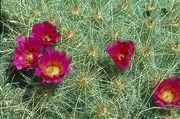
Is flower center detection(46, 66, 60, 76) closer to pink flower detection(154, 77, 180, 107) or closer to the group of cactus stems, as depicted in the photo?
the group of cactus stems

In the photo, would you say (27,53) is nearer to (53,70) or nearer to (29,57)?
(29,57)

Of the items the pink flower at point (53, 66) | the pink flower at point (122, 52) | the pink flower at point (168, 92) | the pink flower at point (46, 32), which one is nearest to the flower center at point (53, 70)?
the pink flower at point (53, 66)

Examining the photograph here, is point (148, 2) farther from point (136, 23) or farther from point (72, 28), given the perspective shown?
point (72, 28)

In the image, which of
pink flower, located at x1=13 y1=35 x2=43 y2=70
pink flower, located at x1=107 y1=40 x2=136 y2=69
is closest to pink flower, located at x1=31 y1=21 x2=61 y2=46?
pink flower, located at x1=13 y1=35 x2=43 y2=70

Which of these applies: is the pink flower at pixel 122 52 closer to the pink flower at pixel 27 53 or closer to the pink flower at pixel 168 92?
the pink flower at pixel 168 92

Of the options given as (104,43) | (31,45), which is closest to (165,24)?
(104,43)
